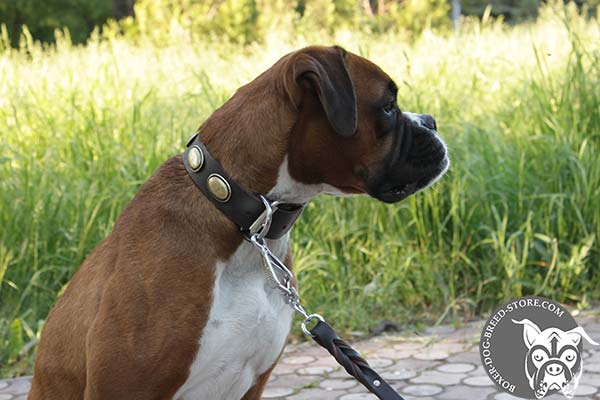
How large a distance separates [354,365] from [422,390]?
5.11ft

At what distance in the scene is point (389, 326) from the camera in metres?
5.06

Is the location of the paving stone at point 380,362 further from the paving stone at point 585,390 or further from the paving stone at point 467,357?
the paving stone at point 585,390

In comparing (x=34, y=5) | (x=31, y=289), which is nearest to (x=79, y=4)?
(x=34, y=5)

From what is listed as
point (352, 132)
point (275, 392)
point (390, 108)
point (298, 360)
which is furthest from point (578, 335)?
point (352, 132)

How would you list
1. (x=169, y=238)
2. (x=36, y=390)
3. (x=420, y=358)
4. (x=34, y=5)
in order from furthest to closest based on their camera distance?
(x=34, y=5) → (x=420, y=358) → (x=36, y=390) → (x=169, y=238)

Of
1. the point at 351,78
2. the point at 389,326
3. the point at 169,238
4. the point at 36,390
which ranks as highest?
the point at 351,78

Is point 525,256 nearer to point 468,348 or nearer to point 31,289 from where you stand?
point 468,348

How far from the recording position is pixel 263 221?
263 cm

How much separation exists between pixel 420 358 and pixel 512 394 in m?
0.72

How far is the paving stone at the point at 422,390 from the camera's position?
13.2 feet

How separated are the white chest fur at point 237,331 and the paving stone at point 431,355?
192cm

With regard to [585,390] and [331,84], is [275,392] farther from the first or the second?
[331,84]

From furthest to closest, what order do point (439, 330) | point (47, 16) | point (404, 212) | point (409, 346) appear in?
1. point (47, 16)
2. point (404, 212)
3. point (439, 330)
4. point (409, 346)

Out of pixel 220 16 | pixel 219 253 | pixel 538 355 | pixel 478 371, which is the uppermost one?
pixel 219 253
